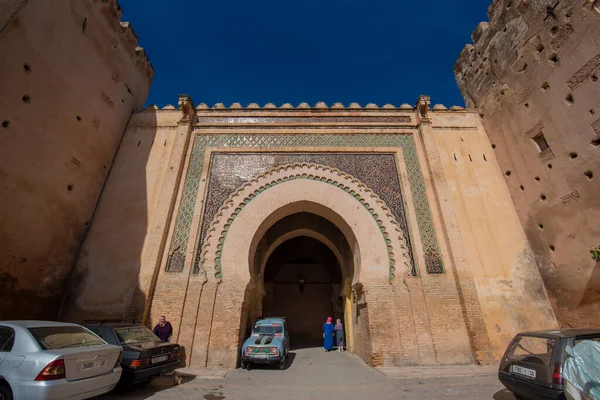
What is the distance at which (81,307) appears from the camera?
6512 millimetres

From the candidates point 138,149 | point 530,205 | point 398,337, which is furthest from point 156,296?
point 530,205

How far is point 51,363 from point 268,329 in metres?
4.75

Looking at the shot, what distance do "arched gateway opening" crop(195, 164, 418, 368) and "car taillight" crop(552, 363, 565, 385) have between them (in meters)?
3.41

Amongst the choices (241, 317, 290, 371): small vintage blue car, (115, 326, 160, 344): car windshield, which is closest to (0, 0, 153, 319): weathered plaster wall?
(115, 326, 160, 344): car windshield

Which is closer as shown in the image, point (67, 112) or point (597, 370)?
point (597, 370)

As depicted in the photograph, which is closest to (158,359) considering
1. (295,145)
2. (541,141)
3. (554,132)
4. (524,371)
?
(524,371)

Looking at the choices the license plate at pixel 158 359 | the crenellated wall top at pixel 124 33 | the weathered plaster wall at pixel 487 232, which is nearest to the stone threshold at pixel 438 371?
the weathered plaster wall at pixel 487 232

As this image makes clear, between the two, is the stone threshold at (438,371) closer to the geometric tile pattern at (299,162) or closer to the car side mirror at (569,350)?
the car side mirror at (569,350)

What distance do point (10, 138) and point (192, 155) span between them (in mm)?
3745

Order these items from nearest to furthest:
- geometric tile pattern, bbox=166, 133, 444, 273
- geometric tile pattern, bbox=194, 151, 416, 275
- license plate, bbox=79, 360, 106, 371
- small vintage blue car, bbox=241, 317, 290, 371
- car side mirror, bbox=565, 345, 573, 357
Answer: car side mirror, bbox=565, 345, 573, 357 < license plate, bbox=79, 360, 106, 371 < small vintage blue car, bbox=241, 317, 290, 371 < geometric tile pattern, bbox=166, 133, 444, 273 < geometric tile pattern, bbox=194, 151, 416, 275

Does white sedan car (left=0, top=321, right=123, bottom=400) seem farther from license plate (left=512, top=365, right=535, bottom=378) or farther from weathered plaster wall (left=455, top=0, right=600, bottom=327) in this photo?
weathered plaster wall (left=455, top=0, right=600, bottom=327)

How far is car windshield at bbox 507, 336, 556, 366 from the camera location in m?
3.16

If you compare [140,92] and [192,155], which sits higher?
[140,92]

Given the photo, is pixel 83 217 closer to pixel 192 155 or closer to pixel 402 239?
pixel 192 155
